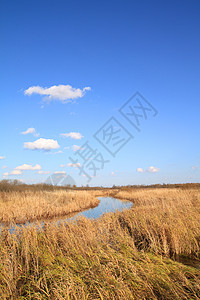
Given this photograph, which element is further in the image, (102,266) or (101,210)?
(101,210)

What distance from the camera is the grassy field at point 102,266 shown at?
2623 millimetres

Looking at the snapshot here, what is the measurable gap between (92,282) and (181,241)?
3.14 m

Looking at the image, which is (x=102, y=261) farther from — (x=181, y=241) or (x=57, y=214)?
(x=57, y=214)

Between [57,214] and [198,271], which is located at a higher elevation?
[198,271]

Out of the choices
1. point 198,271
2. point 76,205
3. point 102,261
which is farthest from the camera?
point 76,205

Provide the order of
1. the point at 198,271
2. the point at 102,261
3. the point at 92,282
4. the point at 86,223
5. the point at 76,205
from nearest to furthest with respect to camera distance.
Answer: the point at 92,282 < the point at 198,271 < the point at 102,261 < the point at 86,223 < the point at 76,205

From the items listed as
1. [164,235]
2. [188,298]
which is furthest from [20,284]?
[164,235]

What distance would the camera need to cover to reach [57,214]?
1352cm

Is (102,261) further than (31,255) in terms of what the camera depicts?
No

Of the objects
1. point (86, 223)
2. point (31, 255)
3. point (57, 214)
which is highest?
point (86, 223)

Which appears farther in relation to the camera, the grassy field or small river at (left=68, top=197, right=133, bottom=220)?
small river at (left=68, top=197, right=133, bottom=220)

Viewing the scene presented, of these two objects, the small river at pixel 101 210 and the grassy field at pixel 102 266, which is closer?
the grassy field at pixel 102 266

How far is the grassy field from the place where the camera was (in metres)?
2.62

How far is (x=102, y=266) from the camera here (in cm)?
312
